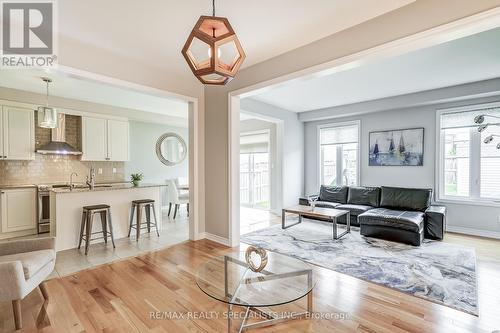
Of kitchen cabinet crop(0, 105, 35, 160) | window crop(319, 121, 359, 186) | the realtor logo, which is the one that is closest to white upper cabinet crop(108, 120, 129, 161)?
kitchen cabinet crop(0, 105, 35, 160)

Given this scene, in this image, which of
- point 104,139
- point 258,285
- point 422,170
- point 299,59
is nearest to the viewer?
point 258,285

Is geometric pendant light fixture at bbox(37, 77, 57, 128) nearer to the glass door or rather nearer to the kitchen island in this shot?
the kitchen island

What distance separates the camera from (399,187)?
511 cm

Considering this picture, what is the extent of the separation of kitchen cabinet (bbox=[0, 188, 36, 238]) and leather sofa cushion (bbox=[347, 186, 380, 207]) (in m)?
6.42

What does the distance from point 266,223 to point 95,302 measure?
3.63 meters

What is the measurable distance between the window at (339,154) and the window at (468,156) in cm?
171

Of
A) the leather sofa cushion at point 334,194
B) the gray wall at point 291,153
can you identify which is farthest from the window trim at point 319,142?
the leather sofa cushion at point 334,194

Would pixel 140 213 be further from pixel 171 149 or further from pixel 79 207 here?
pixel 171 149

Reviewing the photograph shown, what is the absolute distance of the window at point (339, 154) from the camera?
6.09 meters

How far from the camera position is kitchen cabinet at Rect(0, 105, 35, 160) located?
4312 mm

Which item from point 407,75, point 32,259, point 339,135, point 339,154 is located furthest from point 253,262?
point 339,135

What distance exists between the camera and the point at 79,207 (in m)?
3.78

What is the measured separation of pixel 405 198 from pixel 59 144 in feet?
22.1

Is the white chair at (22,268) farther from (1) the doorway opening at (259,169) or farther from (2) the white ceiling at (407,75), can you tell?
(1) the doorway opening at (259,169)
